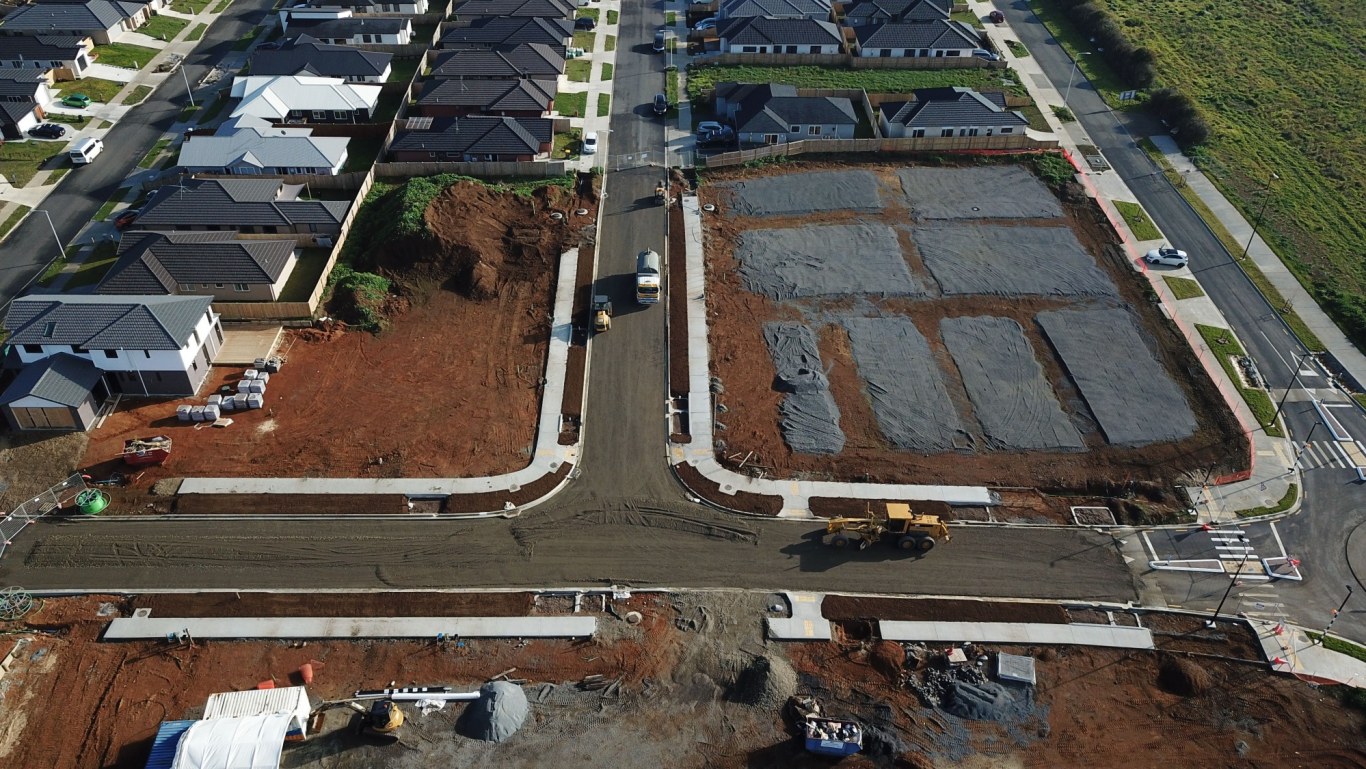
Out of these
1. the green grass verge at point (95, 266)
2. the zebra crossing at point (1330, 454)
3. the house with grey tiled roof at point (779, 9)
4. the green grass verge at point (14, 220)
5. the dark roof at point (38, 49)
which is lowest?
the zebra crossing at point (1330, 454)

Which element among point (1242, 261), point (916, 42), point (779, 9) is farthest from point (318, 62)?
point (1242, 261)

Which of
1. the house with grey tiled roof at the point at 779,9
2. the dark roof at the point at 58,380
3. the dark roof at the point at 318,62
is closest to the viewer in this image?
the dark roof at the point at 58,380

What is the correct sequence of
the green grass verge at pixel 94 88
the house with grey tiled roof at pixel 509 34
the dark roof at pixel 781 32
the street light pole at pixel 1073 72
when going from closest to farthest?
the green grass verge at pixel 94 88 < the street light pole at pixel 1073 72 < the dark roof at pixel 781 32 < the house with grey tiled roof at pixel 509 34

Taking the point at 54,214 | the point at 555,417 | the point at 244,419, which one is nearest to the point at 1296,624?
the point at 555,417

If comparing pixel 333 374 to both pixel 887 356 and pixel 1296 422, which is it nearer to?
pixel 887 356

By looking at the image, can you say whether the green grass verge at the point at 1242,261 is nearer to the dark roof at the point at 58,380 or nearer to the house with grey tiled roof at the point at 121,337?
the house with grey tiled roof at the point at 121,337

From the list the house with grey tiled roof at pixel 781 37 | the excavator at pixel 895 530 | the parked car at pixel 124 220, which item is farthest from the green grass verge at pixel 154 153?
the excavator at pixel 895 530

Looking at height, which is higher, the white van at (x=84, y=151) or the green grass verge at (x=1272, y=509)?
the white van at (x=84, y=151)
